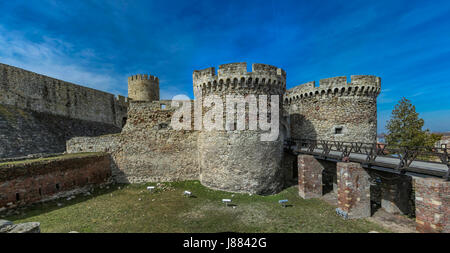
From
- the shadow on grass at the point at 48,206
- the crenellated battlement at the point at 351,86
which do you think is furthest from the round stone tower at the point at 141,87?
the crenellated battlement at the point at 351,86

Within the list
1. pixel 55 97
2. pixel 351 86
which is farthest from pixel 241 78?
pixel 55 97

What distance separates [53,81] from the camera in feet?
58.1

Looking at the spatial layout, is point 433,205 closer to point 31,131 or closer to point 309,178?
point 309,178

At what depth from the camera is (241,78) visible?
1200 cm

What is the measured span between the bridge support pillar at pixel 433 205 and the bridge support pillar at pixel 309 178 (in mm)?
5314

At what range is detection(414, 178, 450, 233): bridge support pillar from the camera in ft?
21.2

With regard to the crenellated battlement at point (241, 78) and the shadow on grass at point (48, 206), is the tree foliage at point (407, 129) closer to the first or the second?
the crenellated battlement at point (241, 78)

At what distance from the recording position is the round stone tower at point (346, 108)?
16.0 meters

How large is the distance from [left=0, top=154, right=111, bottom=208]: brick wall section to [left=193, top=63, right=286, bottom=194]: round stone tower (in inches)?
326

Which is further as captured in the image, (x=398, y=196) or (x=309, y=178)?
(x=309, y=178)

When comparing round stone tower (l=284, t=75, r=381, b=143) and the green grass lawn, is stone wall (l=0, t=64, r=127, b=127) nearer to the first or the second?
the green grass lawn

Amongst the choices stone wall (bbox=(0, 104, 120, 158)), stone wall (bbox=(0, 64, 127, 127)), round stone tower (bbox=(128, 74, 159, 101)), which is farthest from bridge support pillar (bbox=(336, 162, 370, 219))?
round stone tower (bbox=(128, 74, 159, 101))

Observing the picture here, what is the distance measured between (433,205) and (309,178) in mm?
5933
